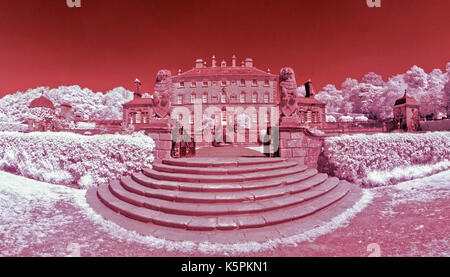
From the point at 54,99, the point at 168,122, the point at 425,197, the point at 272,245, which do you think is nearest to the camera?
the point at 272,245

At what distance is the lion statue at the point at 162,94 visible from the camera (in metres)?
6.92

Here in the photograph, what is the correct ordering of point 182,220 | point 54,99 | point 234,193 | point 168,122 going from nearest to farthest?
1. point 182,220
2. point 234,193
3. point 168,122
4. point 54,99

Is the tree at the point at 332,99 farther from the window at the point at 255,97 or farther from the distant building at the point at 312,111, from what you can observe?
the window at the point at 255,97

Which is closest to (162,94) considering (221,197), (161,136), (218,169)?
(161,136)

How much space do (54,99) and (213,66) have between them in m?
55.7

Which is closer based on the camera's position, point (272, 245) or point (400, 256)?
point (400, 256)

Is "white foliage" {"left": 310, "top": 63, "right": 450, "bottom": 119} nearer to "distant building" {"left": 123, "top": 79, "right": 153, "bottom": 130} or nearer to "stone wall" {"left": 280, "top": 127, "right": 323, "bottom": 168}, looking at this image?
"stone wall" {"left": 280, "top": 127, "right": 323, "bottom": 168}

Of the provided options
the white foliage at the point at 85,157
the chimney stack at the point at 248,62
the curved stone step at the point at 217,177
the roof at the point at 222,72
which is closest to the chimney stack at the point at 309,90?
the roof at the point at 222,72

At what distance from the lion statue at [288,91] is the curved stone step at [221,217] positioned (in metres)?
3.82

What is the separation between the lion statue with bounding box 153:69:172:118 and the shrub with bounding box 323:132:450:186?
679 cm
